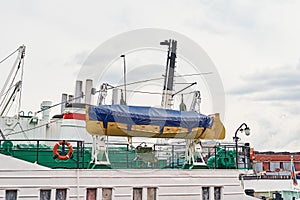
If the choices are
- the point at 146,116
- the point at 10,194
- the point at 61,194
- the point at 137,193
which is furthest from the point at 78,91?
the point at 10,194

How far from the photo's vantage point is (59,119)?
17188 mm

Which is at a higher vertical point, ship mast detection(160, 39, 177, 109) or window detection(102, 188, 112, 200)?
ship mast detection(160, 39, 177, 109)

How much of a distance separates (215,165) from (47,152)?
18.8 feet

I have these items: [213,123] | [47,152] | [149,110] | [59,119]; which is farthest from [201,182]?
[59,119]


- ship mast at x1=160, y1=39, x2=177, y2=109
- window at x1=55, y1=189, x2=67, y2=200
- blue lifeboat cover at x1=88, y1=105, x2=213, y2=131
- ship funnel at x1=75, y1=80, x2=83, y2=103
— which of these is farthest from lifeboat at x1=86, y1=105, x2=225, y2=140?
ship funnel at x1=75, y1=80, x2=83, y2=103

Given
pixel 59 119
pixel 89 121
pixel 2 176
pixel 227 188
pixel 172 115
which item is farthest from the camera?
pixel 59 119

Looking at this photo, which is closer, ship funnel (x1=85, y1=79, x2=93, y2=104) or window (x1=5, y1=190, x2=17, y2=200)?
window (x1=5, y1=190, x2=17, y2=200)

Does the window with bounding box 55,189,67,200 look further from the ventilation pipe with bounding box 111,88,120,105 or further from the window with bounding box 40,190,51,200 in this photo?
the ventilation pipe with bounding box 111,88,120,105

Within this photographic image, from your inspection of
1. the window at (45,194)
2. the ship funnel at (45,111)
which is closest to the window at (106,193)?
the window at (45,194)

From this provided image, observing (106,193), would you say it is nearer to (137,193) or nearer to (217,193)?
(137,193)

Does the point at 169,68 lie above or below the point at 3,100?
above

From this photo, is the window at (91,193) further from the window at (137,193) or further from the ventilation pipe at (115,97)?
the ventilation pipe at (115,97)

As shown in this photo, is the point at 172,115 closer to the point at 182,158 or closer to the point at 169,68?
the point at 182,158

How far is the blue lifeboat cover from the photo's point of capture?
1141 cm
